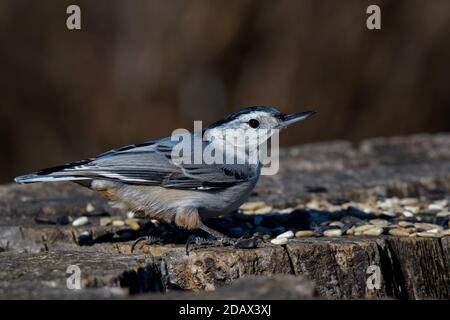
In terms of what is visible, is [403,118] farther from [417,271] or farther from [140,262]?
[140,262]

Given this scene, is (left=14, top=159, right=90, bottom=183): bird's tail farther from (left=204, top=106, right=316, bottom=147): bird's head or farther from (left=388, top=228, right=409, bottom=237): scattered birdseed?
(left=388, top=228, right=409, bottom=237): scattered birdseed

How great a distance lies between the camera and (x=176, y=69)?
27.0 ft

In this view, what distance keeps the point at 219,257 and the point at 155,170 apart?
0.85m

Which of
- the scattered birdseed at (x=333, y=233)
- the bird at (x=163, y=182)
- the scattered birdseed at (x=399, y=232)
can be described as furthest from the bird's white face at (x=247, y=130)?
the scattered birdseed at (x=399, y=232)

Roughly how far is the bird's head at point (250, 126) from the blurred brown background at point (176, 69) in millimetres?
3365

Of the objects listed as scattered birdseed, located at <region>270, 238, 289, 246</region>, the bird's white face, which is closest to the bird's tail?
the bird's white face

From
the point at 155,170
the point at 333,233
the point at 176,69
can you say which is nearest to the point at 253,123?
the point at 155,170

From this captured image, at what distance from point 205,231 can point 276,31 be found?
181 inches

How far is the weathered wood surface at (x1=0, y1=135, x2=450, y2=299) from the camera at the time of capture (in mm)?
3111

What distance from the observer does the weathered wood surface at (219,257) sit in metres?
3.11

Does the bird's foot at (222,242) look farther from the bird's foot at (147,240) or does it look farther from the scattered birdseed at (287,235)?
the bird's foot at (147,240)

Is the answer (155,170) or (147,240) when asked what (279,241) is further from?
(155,170)

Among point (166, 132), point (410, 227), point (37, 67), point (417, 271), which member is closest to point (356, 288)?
point (417, 271)

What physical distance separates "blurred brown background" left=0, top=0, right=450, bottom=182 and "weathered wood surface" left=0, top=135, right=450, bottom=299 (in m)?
2.52
